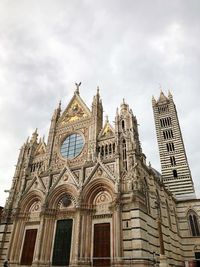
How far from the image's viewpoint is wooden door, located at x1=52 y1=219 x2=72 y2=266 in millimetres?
16219

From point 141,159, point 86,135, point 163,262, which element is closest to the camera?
point 163,262

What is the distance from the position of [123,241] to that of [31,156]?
47.4 feet

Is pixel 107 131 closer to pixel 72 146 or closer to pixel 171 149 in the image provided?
pixel 72 146

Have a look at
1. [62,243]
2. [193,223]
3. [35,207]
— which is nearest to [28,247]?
[35,207]

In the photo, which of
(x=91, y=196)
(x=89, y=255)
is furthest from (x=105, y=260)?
(x=91, y=196)

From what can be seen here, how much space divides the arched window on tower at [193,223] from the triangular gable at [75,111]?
17077 mm

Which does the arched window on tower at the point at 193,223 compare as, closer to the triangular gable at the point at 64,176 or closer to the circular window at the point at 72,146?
the circular window at the point at 72,146

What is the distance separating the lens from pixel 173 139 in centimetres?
3716

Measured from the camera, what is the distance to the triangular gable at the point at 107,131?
21328 millimetres

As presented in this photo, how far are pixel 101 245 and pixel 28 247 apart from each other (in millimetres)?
6864

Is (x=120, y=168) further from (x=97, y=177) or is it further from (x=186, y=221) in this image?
(x=186, y=221)

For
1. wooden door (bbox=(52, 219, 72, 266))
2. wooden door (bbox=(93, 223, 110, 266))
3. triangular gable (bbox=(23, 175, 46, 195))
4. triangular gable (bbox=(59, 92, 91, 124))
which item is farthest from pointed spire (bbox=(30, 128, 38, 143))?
wooden door (bbox=(93, 223, 110, 266))

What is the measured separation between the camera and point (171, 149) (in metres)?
36.3

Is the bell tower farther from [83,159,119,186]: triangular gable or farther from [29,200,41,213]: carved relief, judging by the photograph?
[29,200,41,213]: carved relief
